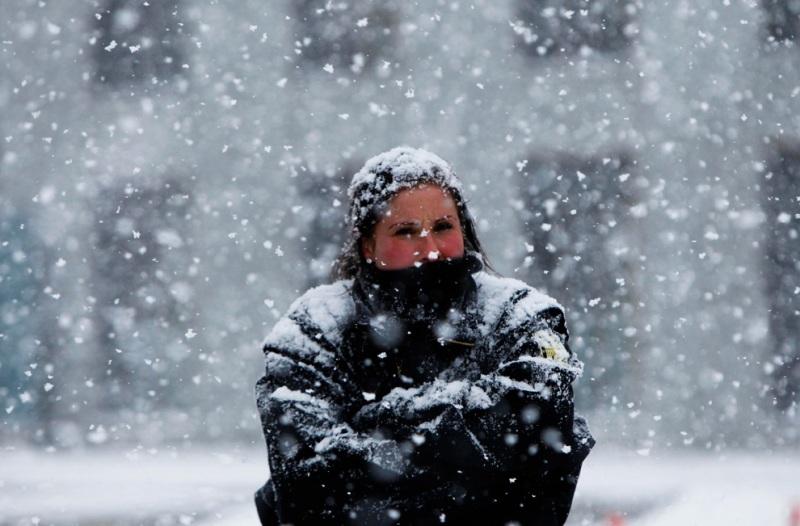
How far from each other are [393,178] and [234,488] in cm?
865

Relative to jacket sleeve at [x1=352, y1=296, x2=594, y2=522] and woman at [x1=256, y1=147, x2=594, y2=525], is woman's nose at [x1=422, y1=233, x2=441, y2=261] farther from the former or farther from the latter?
jacket sleeve at [x1=352, y1=296, x2=594, y2=522]

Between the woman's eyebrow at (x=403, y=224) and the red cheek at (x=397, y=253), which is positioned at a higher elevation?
the woman's eyebrow at (x=403, y=224)

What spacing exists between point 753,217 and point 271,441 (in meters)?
11.8

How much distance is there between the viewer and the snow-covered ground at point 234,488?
8594 mm

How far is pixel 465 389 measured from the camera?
217cm

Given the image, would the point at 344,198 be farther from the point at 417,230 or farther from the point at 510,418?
the point at 510,418

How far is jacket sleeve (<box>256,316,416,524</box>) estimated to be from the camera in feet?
6.98

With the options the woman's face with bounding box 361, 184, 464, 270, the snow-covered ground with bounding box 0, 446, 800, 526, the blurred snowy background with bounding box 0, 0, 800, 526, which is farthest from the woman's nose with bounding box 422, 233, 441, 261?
the blurred snowy background with bounding box 0, 0, 800, 526

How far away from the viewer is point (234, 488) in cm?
1044

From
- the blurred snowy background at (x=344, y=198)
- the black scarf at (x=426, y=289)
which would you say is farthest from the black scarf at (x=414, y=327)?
the blurred snowy background at (x=344, y=198)

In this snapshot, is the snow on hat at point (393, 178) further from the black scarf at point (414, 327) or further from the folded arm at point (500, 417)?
the folded arm at point (500, 417)

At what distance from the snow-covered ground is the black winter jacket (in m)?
4.44

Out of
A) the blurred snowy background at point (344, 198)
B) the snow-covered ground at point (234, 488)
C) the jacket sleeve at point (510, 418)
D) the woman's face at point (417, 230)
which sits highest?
the blurred snowy background at point (344, 198)

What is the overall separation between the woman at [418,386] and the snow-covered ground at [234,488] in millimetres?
4440
